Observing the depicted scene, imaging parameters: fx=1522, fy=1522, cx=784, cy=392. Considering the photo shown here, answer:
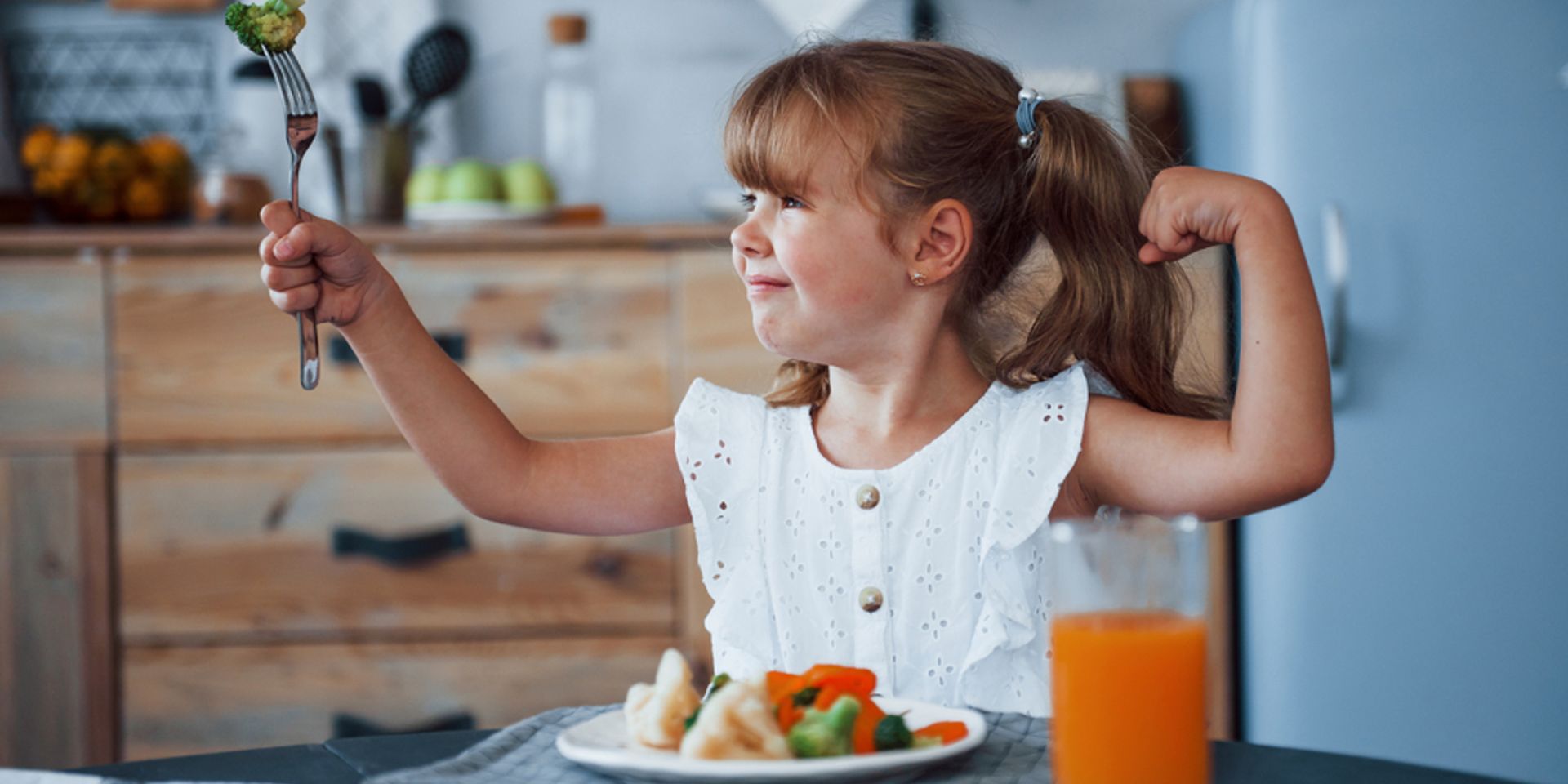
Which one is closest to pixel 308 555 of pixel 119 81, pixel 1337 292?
pixel 119 81

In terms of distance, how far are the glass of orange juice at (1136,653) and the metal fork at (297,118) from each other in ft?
1.69

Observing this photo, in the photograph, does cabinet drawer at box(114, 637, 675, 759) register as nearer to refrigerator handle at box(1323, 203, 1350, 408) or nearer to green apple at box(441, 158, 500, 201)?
green apple at box(441, 158, 500, 201)

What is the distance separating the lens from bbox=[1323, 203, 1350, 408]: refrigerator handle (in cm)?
192

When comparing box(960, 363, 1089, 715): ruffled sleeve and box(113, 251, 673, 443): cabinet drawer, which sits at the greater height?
box(113, 251, 673, 443): cabinet drawer

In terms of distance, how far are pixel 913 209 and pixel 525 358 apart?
101cm

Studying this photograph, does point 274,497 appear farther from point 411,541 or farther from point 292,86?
point 292,86

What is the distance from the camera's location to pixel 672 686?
663 mm

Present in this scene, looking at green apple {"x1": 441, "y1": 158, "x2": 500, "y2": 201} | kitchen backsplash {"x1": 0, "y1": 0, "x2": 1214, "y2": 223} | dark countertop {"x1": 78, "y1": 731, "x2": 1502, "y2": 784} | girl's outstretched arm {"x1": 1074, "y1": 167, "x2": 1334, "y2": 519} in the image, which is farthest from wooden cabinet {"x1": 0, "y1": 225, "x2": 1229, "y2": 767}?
dark countertop {"x1": 78, "y1": 731, "x2": 1502, "y2": 784}

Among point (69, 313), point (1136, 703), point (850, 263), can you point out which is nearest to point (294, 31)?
point (850, 263)

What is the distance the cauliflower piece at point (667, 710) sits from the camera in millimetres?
657

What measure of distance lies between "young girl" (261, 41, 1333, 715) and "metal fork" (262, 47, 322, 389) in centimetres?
6

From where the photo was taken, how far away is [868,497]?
1102 millimetres

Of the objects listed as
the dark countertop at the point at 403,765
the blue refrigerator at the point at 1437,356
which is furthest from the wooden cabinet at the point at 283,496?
the dark countertop at the point at 403,765

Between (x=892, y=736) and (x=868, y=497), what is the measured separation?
1.51ft
